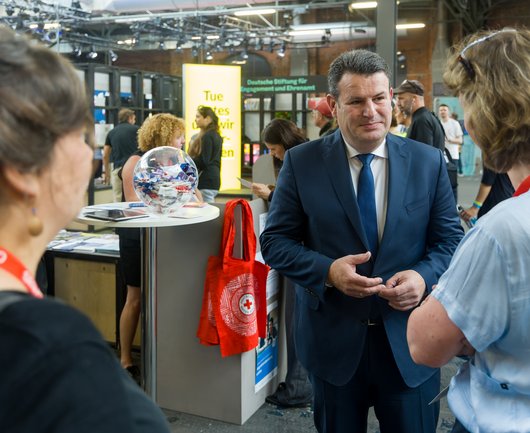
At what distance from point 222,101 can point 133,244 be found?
3817mm

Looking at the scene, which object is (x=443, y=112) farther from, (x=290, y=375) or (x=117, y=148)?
(x=290, y=375)

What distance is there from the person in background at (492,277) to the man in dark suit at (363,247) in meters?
0.54

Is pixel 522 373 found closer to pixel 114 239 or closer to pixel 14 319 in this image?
pixel 14 319

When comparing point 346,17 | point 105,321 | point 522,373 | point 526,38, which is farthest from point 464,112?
point 346,17

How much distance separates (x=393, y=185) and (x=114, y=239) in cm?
273

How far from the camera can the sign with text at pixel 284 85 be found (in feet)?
26.3

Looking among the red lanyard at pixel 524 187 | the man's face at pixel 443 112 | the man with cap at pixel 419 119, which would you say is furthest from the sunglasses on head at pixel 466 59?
the man's face at pixel 443 112

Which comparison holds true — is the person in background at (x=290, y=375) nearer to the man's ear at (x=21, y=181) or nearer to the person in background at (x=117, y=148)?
the man's ear at (x=21, y=181)

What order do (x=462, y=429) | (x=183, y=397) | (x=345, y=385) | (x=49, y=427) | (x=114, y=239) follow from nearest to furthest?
1. (x=49, y=427)
2. (x=462, y=429)
3. (x=345, y=385)
4. (x=183, y=397)
5. (x=114, y=239)

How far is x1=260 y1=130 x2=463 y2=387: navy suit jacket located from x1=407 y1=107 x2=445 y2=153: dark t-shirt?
2.43 meters

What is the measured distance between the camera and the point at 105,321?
12.1 ft

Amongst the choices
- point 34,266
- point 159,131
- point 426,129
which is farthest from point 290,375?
point 34,266

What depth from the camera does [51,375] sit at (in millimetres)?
542

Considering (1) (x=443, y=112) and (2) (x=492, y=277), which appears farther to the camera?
(1) (x=443, y=112)
